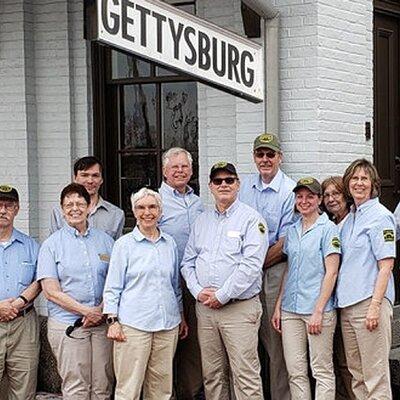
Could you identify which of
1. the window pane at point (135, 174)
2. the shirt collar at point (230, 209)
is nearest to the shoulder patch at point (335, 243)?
the shirt collar at point (230, 209)

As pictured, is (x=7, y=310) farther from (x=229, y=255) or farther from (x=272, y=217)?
(x=272, y=217)

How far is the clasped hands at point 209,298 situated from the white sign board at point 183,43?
117 cm

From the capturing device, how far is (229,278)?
5082 mm

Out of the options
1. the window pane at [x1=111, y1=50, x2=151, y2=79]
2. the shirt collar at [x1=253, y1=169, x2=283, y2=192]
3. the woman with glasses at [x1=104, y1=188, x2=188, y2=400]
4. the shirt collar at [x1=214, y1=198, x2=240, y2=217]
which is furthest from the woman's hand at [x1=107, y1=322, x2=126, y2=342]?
the window pane at [x1=111, y1=50, x2=151, y2=79]

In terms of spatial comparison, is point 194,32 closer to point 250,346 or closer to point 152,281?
point 152,281

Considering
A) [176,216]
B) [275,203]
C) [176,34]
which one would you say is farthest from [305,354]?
[176,34]

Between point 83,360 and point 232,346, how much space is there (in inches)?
35.3

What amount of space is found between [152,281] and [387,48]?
3293mm

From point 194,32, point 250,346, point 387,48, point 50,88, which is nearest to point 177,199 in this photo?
point 250,346

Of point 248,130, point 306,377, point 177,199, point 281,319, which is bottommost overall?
point 306,377

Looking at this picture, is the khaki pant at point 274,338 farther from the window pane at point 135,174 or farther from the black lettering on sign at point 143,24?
the black lettering on sign at point 143,24

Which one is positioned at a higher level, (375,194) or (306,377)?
(375,194)

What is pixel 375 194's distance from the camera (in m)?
5.17

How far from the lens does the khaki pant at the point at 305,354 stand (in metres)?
5.18
